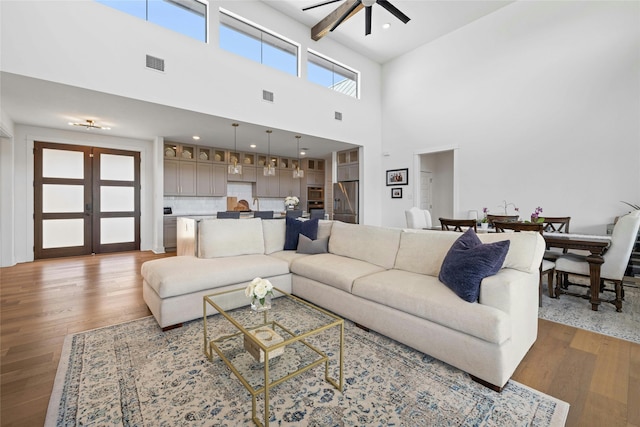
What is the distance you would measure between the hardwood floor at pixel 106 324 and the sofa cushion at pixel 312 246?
1.79m

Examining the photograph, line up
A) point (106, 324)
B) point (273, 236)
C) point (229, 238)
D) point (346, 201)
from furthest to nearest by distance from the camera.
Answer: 1. point (346, 201)
2. point (273, 236)
3. point (229, 238)
4. point (106, 324)

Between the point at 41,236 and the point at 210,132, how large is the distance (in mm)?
3802

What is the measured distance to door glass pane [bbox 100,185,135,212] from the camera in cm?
589

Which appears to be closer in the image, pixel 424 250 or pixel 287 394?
pixel 287 394

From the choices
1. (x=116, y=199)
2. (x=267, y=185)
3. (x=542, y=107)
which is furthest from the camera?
(x=267, y=185)

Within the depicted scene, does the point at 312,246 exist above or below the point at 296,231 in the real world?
below

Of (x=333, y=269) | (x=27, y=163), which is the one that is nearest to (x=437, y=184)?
(x=333, y=269)

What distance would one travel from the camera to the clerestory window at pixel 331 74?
6.13 m

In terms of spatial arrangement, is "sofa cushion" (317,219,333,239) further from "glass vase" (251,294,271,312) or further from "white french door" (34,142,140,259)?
"white french door" (34,142,140,259)

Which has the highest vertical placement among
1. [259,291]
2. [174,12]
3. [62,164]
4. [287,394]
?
[174,12]

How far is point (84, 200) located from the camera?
566 cm

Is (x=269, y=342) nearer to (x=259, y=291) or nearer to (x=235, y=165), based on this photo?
(x=259, y=291)

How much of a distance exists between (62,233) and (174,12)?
477 cm

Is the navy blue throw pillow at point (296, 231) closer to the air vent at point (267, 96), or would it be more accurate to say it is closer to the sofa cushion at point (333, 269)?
the sofa cushion at point (333, 269)
